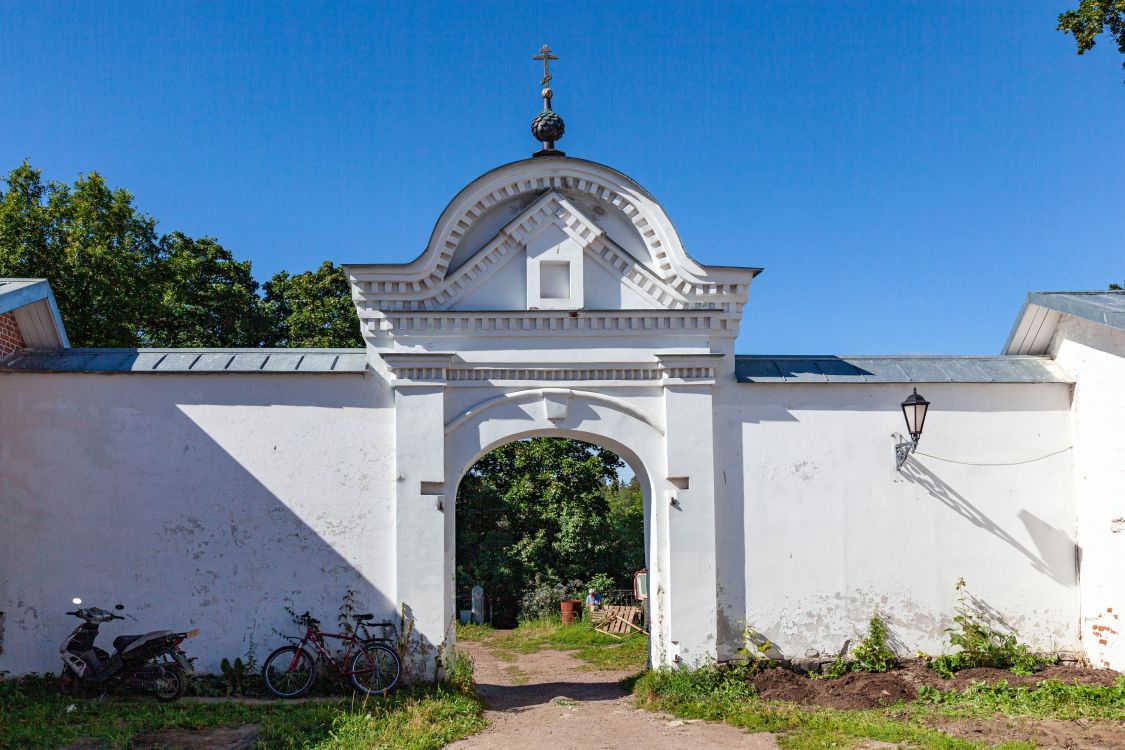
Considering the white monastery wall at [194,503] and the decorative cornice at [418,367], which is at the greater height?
the decorative cornice at [418,367]

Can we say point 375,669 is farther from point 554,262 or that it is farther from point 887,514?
point 887,514

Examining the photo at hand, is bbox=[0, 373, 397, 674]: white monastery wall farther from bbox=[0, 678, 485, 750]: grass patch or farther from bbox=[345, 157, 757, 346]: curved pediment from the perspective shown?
bbox=[345, 157, 757, 346]: curved pediment

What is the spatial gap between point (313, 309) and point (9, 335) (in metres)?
14.5

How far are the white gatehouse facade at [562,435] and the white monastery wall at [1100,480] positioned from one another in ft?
0.10

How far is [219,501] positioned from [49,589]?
2045 mm

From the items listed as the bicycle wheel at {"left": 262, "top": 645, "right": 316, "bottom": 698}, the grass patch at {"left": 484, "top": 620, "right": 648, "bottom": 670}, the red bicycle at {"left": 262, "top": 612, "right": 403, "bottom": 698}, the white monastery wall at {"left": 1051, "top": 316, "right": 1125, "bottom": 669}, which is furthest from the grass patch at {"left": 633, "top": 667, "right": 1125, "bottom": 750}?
the bicycle wheel at {"left": 262, "top": 645, "right": 316, "bottom": 698}

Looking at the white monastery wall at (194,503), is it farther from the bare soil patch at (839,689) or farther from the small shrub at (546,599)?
the small shrub at (546,599)

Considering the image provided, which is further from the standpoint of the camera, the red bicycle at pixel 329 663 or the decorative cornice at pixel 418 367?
the decorative cornice at pixel 418 367

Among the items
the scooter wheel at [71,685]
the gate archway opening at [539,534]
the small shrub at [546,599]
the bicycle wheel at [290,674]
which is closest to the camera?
the scooter wheel at [71,685]

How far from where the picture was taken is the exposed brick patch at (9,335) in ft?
34.7

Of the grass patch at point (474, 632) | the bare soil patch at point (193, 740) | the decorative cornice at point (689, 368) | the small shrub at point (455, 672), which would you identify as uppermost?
the decorative cornice at point (689, 368)

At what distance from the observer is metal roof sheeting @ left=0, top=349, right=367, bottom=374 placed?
34.6 feet

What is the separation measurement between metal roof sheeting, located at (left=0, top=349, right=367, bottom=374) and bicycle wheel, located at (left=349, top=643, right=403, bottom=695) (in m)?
3.11

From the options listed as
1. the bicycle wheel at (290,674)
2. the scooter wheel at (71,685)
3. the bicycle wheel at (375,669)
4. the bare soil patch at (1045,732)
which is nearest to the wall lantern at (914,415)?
the bare soil patch at (1045,732)
